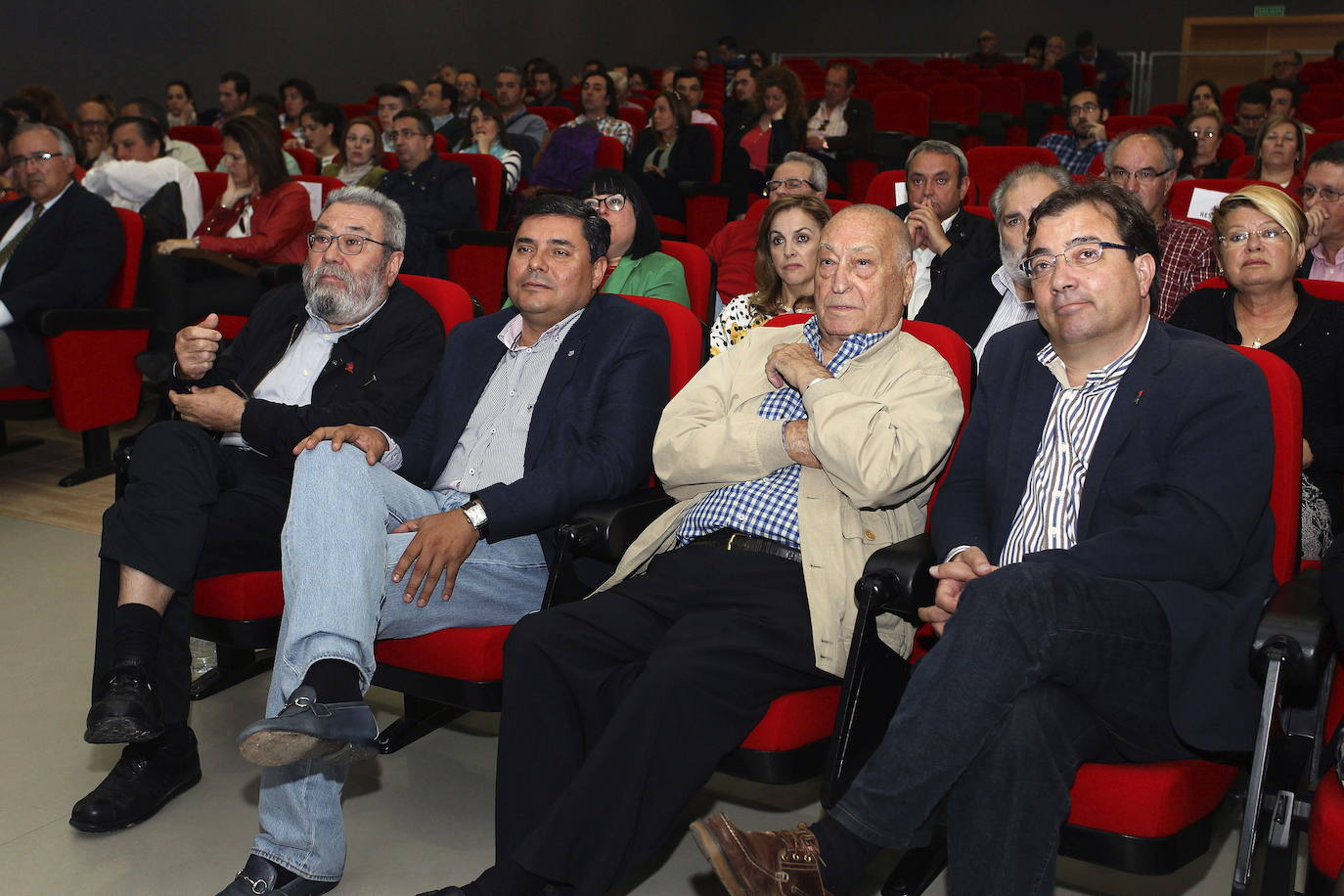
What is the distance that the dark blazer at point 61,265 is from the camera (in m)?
4.05

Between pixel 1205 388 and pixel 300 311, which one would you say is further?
pixel 300 311

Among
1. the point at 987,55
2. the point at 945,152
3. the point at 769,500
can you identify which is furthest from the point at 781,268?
the point at 987,55

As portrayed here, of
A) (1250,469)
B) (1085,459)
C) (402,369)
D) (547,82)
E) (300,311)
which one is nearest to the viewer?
(1250,469)

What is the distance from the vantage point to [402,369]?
262 cm

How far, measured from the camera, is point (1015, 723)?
1.61m

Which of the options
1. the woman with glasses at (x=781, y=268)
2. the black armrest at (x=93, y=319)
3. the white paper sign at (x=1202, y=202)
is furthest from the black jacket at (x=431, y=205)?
the white paper sign at (x=1202, y=202)

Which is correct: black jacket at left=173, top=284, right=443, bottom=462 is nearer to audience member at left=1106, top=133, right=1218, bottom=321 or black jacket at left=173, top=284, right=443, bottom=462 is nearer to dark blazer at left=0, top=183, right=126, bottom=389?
dark blazer at left=0, top=183, right=126, bottom=389

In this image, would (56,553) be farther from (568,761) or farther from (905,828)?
(905,828)

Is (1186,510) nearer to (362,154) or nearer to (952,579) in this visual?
(952,579)

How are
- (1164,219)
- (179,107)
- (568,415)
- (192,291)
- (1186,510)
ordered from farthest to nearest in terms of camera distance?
(179,107) → (192,291) → (1164,219) → (568,415) → (1186,510)

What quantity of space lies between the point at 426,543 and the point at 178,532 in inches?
18.3

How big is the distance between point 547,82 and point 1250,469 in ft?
29.0

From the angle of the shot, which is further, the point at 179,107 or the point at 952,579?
the point at 179,107

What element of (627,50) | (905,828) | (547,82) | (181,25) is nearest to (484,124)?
(547,82)
